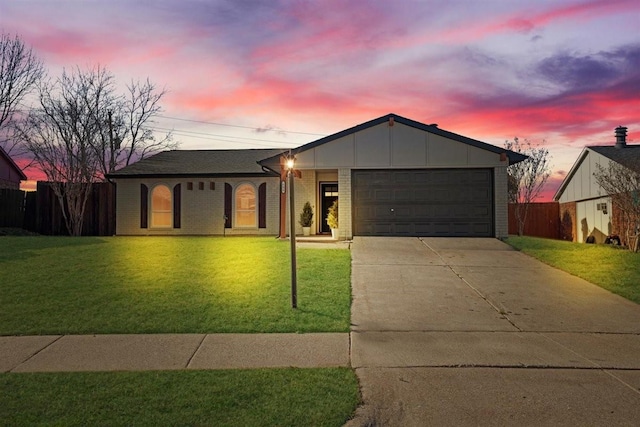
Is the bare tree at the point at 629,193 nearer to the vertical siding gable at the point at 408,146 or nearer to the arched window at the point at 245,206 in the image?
the vertical siding gable at the point at 408,146

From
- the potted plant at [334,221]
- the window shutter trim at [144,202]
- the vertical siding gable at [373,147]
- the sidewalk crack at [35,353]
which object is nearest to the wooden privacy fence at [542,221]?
the vertical siding gable at [373,147]

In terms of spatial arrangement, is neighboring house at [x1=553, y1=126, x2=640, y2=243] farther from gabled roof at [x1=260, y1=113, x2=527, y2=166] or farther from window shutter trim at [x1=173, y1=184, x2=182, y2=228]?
window shutter trim at [x1=173, y1=184, x2=182, y2=228]

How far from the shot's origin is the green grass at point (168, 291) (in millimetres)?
6711

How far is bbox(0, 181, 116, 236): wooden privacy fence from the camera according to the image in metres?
21.9

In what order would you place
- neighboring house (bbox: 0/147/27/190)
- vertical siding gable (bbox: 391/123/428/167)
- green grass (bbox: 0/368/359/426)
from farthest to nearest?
neighboring house (bbox: 0/147/27/190), vertical siding gable (bbox: 391/123/428/167), green grass (bbox: 0/368/359/426)

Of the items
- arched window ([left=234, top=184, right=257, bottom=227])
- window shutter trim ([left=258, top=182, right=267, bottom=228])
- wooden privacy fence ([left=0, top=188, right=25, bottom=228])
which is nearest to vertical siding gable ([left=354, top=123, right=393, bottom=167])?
window shutter trim ([left=258, top=182, right=267, bottom=228])

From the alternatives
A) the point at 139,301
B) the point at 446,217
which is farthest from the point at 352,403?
the point at 446,217

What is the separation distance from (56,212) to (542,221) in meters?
25.4

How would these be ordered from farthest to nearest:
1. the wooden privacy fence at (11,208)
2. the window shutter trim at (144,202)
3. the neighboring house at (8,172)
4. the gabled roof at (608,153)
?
1. the neighboring house at (8,172)
2. the wooden privacy fence at (11,208)
3. the gabled roof at (608,153)
4. the window shutter trim at (144,202)

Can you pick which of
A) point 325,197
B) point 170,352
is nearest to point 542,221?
point 325,197

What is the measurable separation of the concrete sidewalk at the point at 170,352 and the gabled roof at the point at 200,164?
14011mm

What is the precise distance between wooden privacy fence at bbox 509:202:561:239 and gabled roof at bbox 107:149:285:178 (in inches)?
558

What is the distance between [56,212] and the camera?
22125 millimetres

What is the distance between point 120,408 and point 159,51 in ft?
38.3
